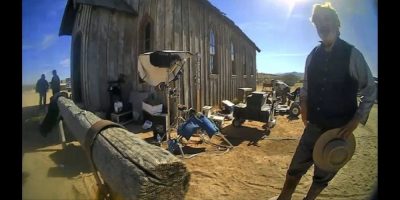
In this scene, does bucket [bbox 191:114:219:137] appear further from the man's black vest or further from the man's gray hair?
the man's gray hair

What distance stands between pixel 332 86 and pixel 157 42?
937mm

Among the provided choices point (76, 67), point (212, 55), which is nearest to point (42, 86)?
point (76, 67)

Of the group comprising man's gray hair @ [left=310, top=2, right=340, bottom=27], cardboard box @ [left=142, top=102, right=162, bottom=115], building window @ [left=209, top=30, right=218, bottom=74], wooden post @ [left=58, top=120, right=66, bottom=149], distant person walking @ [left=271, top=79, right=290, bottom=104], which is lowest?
wooden post @ [left=58, top=120, right=66, bottom=149]

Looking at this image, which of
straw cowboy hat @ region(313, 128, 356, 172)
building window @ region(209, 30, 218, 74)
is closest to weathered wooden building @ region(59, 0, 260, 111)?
building window @ region(209, 30, 218, 74)

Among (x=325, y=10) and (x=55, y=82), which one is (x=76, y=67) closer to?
(x=55, y=82)

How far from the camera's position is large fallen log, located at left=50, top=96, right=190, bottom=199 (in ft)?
4.02

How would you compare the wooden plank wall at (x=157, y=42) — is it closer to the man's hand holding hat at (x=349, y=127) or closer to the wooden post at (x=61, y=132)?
the wooden post at (x=61, y=132)

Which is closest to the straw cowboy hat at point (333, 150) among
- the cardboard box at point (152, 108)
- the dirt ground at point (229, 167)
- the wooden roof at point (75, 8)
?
the dirt ground at point (229, 167)

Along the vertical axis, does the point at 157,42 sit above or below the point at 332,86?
above

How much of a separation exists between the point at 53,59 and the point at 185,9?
2.59 feet

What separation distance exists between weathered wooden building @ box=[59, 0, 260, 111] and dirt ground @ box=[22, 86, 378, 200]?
0.25 metres

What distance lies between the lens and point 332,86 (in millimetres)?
1437

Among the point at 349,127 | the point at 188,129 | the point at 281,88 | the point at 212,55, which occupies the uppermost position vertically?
the point at 212,55
